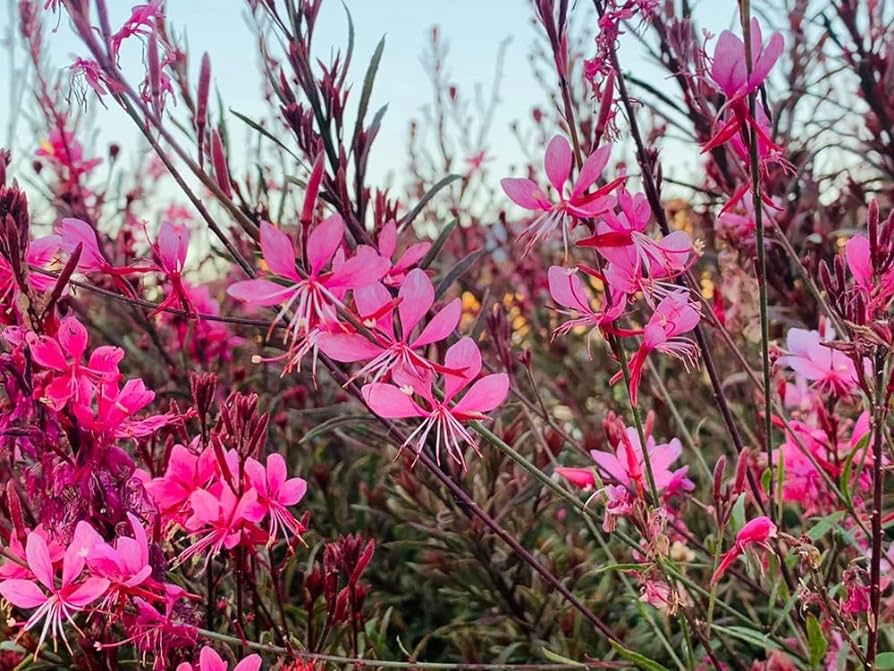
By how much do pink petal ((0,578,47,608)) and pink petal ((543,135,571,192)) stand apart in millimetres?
574

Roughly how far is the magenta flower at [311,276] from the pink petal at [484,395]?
0.15 m

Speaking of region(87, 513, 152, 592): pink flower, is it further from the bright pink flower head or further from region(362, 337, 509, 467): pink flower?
the bright pink flower head

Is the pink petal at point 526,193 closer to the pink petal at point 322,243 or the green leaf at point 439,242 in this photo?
the pink petal at point 322,243

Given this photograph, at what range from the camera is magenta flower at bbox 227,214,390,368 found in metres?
0.61

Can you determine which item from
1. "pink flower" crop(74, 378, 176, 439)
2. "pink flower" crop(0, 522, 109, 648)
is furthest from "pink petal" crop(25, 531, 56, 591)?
"pink flower" crop(74, 378, 176, 439)

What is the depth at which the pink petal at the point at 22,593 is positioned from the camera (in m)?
0.72

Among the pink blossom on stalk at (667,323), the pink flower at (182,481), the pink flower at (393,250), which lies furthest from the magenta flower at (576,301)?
the pink flower at (182,481)

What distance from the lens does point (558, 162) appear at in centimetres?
71

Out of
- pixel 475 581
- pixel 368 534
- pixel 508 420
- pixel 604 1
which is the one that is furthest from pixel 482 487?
pixel 604 1

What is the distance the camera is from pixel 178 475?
813mm

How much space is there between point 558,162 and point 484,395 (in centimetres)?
21

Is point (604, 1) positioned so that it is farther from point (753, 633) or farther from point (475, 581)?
point (475, 581)

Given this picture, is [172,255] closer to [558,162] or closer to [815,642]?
[558,162]

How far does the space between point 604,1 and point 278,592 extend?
0.71m
